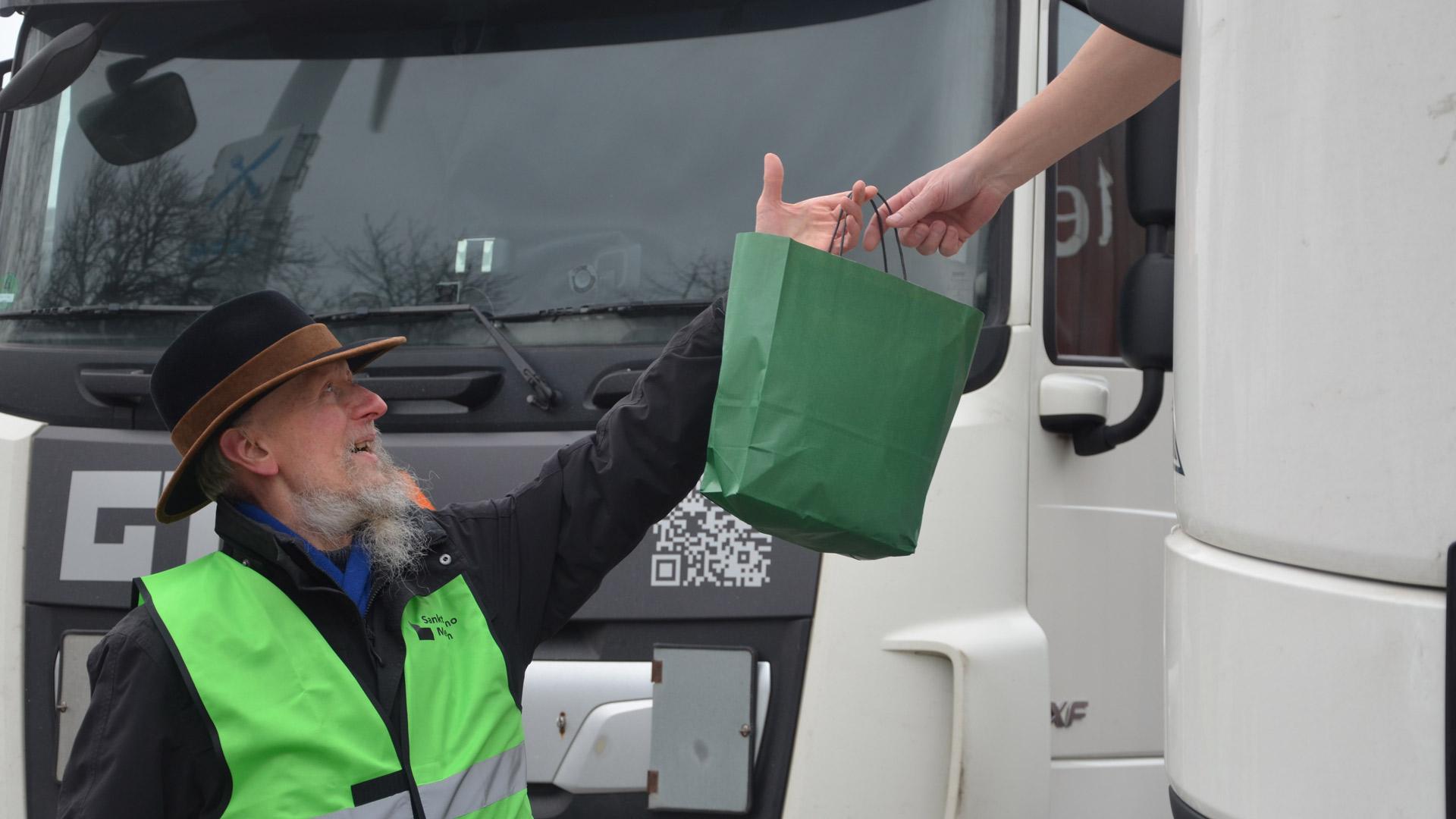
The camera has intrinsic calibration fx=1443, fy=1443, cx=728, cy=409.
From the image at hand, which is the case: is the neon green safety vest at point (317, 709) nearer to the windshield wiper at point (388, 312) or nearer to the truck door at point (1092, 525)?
the windshield wiper at point (388, 312)

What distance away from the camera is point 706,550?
8.96 feet

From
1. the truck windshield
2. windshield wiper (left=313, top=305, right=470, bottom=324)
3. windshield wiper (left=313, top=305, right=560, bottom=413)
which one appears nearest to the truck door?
the truck windshield

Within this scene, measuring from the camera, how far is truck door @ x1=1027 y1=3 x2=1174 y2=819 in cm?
277

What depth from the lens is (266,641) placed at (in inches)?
74.0

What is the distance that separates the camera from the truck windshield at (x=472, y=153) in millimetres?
2848

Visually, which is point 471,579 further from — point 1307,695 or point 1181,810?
point 1307,695

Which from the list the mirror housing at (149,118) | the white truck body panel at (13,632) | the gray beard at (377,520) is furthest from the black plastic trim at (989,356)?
the white truck body panel at (13,632)

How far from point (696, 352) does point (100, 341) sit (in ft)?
5.10

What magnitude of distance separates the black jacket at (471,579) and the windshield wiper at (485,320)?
1.64 feet

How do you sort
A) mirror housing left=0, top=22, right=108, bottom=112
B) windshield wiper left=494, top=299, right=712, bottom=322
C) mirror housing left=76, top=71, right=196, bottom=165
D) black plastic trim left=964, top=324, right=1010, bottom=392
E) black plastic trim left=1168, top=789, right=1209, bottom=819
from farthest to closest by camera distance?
mirror housing left=76, top=71, right=196, bottom=165, mirror housing left=0, top=22, right=108, bottom=112, windshield wiper left=494, top=299, right=712, bottom=322, black plastic trim left=964, top=324, right=1010, bottom=392, black plastic trim left=1168, top=789, right=1209, bottom=819

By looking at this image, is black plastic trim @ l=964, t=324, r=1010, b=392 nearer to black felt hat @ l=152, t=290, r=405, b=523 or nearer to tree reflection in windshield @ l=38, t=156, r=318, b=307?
black felt hat @ l=152, t=290, r=405, b=523

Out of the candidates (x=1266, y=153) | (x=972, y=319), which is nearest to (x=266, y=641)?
(x=972, y=319)

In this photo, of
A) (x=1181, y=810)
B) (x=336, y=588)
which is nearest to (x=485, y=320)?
(x=336, y=588)

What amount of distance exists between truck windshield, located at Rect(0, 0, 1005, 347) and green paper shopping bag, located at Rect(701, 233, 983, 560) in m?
0.98
